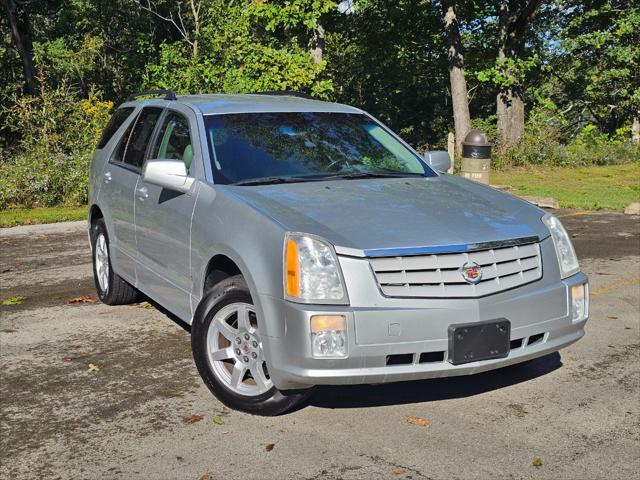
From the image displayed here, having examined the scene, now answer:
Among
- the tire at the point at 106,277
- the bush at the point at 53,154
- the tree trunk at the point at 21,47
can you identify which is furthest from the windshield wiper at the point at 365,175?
the tree trunk at the point at 21,47

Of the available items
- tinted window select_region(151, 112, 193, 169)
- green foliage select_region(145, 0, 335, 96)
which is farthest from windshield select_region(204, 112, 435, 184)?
green foliage select_region(145, 0, 335, 96)

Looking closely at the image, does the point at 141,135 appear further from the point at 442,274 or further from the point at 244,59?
the point at 244,59

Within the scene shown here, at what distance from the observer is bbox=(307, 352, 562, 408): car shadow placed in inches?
209

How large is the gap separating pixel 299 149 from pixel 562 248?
188 centimetres

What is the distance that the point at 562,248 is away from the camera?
17.1 ft

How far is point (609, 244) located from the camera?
11602 millimetres

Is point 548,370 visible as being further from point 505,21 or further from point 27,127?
point 505,21

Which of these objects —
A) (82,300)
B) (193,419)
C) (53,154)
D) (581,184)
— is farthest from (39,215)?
(581,184)

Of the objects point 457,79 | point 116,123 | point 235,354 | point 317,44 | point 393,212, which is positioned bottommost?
point 235,354

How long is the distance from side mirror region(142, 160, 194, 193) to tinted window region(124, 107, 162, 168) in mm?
1149

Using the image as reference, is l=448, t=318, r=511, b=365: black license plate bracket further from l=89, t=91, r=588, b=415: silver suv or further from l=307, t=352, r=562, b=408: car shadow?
l=307, t=352, r=562, b=408: car shadow

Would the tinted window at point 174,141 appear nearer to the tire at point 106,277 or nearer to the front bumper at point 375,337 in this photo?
the tire at point 106,277

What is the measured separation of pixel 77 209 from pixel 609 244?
893cm

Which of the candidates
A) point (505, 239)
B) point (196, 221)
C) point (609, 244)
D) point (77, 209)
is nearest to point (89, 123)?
point (77, 209)
